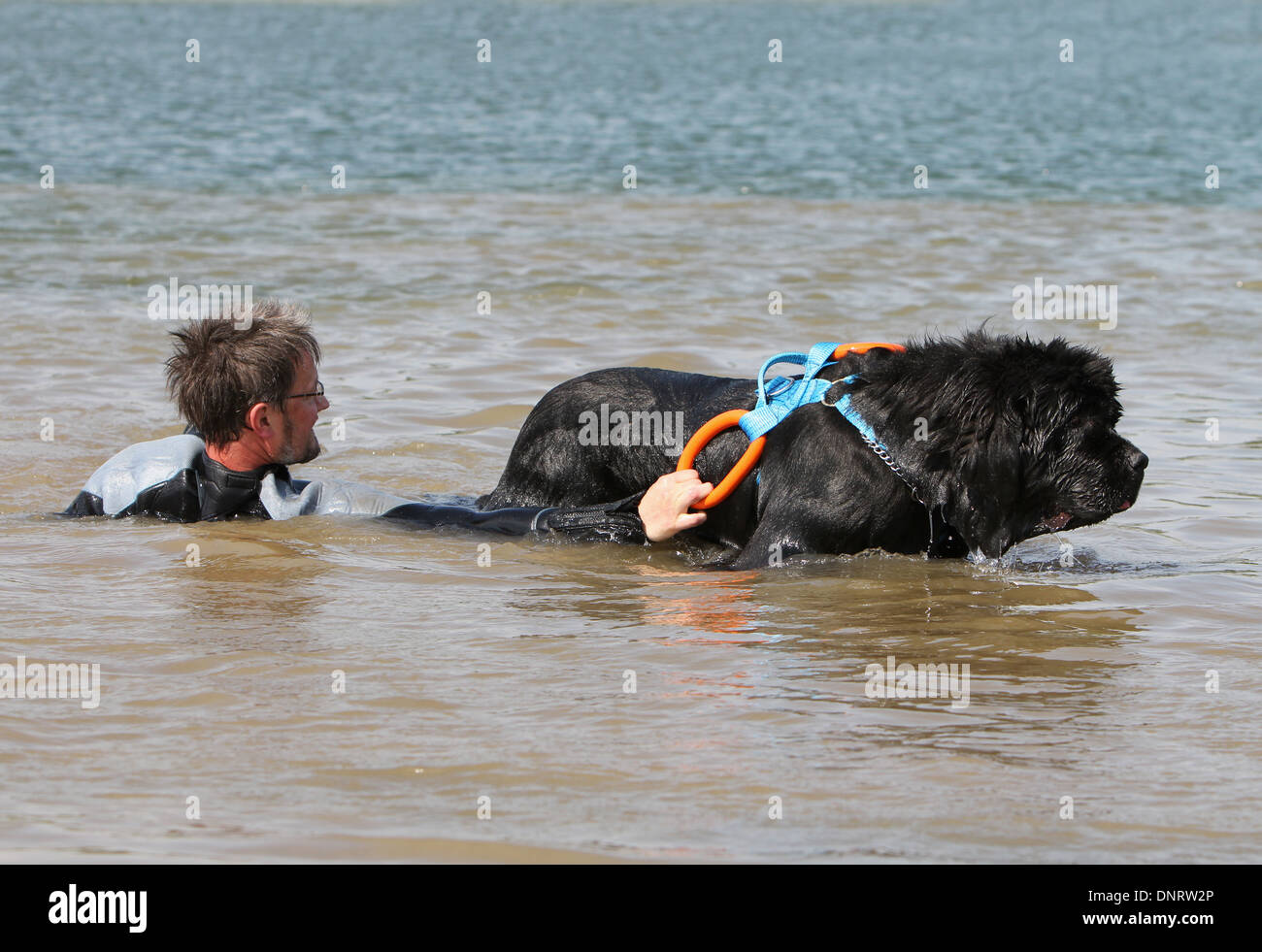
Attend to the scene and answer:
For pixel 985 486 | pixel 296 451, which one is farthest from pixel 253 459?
pixel 985 486

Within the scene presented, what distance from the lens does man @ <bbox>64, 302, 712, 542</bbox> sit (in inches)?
Answer: 248

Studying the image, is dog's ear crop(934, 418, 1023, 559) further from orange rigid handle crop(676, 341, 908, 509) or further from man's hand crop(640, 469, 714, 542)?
man's hand crop(640, 469, 714, 542)

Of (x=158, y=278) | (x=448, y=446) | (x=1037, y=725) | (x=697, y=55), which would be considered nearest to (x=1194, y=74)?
(x=697, y=55)

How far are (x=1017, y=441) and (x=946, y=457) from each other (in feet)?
0.84

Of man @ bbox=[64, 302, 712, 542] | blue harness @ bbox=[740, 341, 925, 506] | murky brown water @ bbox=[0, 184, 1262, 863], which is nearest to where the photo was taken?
murky brown water @ bbox=[0, 184, 1262, 863]

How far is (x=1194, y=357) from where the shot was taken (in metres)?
10.3

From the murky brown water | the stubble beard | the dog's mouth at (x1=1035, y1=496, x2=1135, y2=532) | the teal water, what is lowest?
the murky brown water

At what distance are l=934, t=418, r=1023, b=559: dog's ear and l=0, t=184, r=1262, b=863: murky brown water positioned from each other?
266 mm

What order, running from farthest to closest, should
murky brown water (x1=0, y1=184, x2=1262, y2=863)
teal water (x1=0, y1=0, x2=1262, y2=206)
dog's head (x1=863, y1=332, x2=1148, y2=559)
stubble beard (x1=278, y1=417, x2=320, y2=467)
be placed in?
teal water (x1=0, y1=0, x2=1262, y2=206) → stubble beard (x1=278, y1=417, x2=320, y2=467) → dog's head (x1=863, y1=332, x2=1148, y2=559) → murky brown water (x1=0, y1=184, x2=1262, y2=863)

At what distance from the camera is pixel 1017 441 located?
5.58m

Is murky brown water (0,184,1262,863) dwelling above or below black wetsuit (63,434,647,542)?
below

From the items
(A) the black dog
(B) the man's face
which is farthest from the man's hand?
(B) the man's face

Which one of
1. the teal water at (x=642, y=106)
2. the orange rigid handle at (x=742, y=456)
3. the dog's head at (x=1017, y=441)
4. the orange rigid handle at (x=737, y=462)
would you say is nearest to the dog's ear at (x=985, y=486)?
the dog's head at (x=1017, y=441)

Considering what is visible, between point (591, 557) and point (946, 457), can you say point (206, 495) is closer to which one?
point (591, 557)
